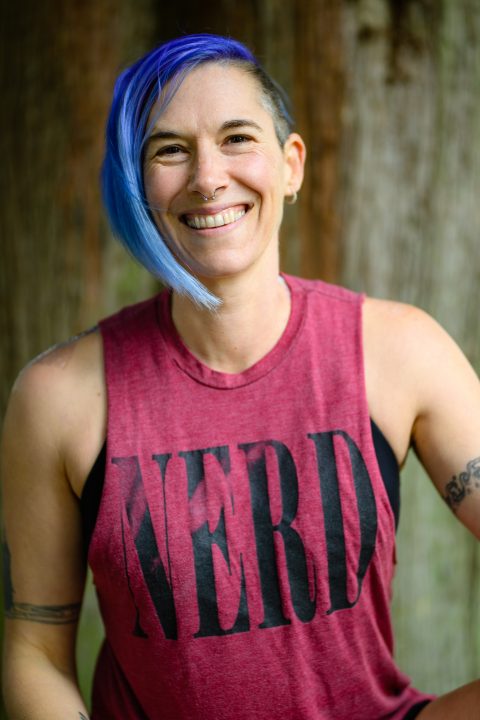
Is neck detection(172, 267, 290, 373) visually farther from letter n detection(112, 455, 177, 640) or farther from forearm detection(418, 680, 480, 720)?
forearm detection(418, 680, 480, 720)

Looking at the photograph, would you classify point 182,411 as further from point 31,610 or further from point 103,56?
point 103,56

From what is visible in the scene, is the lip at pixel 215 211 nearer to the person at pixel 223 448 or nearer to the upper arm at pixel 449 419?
the person at pixel 223 448

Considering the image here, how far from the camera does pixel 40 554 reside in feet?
6.08

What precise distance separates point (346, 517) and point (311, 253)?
0.90 m

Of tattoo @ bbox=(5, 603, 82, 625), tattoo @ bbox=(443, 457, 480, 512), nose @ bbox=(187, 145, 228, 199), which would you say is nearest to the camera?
nose @ bbox=(187, 145, 228, 199)

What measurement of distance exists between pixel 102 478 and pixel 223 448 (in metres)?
0.25

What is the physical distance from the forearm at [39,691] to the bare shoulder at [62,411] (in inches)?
16.0

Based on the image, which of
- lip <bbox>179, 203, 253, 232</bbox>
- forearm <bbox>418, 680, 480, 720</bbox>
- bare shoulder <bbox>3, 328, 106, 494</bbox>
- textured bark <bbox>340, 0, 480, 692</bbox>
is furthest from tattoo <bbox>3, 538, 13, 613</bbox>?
textured bark <bbox>340, 0, 480, 692</bbox>

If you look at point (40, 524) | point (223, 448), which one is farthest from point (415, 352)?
point (40, 524)

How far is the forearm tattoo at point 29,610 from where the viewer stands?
6.17ft

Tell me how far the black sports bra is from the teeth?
1.61 feet

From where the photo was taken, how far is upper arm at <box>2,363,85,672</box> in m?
1.81

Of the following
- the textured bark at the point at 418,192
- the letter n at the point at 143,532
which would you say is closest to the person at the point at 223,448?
the letter n at the point at 143,532

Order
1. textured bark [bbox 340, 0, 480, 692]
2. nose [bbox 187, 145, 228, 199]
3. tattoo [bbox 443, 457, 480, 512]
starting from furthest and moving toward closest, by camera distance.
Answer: textured bark [bbox 340, 0, 480, 692]
tattoo [bbox 443, 457, 480, 512]
nose [bbox 187, 145, 228, 199]
